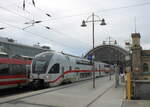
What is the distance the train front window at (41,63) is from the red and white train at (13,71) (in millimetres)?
738

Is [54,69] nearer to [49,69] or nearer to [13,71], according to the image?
[49,69]

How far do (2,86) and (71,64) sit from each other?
1096 centimetres

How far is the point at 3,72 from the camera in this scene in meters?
17.1

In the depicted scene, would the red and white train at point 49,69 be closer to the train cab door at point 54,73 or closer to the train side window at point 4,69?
the train cab door at point 54,73

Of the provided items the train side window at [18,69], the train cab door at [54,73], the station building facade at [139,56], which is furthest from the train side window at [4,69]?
the station building facade at [139,56]

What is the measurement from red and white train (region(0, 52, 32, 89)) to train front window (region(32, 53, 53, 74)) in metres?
0.74

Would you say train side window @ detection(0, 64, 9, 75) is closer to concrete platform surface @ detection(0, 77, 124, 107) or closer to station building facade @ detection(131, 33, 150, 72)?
concrete platform surface @ detection(0, 77, 124, 107)

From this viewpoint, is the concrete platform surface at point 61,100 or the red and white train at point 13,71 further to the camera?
the red and white train at point 13,71

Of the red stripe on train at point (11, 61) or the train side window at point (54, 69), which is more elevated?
the red stripe on train at point (11, 61)

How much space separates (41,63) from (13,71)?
3.12 metres

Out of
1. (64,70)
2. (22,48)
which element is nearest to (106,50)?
(22,48)

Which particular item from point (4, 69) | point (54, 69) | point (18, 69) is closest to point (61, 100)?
point (4, 69)

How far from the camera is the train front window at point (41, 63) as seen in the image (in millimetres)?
20672

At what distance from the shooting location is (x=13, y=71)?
730 inches
